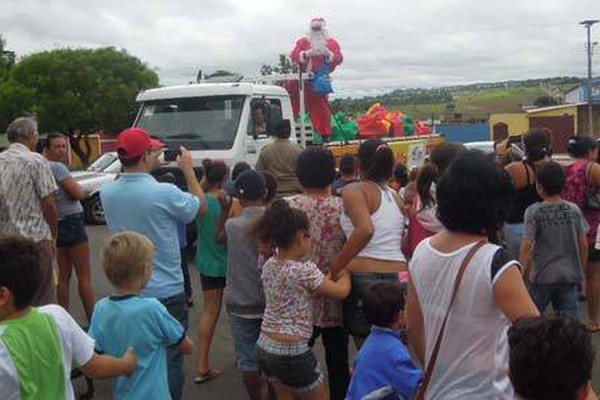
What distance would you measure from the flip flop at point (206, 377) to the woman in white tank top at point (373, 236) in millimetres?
1707

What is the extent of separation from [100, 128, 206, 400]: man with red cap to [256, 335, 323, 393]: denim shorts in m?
0.51

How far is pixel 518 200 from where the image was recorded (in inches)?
231

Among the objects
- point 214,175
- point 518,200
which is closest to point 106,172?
point 214,175

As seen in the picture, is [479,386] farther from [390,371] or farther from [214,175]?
[214,175]

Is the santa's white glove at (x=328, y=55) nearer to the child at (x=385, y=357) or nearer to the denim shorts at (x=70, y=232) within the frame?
the denim shorts at (x=70, y=232)

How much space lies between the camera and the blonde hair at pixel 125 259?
10.7 ft

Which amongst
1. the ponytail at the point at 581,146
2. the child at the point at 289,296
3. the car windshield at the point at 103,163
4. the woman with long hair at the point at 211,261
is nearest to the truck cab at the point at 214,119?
the woman with long hair at the point at 211,261

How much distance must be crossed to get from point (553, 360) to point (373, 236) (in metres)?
2.30

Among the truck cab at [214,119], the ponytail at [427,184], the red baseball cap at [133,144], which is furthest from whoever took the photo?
the truck cab at [214,119]

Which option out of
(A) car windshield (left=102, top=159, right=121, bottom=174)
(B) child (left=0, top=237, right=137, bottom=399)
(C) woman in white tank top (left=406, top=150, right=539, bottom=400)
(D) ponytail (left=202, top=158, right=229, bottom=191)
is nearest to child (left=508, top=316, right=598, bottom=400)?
(C) woman in white tank top (left=406, top=150, right=539, bottom=400)

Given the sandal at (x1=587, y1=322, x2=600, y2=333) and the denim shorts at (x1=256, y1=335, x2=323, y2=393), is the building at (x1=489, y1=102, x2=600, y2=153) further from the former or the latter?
the denim shorts at (x1=256, y1=335, x2=323, y2=393)

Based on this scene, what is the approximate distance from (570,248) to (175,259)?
308 centimetres

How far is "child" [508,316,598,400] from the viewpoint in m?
1.90

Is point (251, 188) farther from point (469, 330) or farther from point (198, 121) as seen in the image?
point (198, 121)
